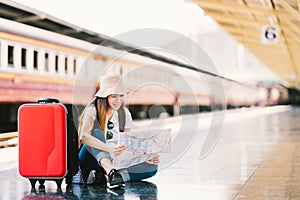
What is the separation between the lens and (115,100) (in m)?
6.89

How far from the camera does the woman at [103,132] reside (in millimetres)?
6750

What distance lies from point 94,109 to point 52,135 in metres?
0.52

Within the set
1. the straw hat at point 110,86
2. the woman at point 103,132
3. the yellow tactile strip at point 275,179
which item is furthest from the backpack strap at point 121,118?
the yellow tactile strip at point 275,179

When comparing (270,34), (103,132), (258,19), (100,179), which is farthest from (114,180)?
(258,19)

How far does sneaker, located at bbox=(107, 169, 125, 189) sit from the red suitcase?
0.51 metres

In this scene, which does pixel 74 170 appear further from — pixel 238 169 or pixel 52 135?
pixel 238 169

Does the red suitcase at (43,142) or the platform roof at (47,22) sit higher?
the platform roof at (47,22)

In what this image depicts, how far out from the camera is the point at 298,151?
10.8 m

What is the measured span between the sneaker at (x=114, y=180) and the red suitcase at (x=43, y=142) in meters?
0.51

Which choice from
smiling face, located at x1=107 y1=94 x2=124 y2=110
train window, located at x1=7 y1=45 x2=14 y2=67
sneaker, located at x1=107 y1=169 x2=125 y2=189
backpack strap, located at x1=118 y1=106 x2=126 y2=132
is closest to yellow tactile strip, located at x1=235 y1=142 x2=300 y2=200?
sneaker, located at x1=107 y1=169 x2=125 y2=189

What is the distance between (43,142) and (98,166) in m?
0.66

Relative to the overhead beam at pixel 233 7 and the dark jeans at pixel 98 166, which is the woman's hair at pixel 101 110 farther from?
the overhead beam at pixel 233 7

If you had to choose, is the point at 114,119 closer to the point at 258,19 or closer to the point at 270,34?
the point at 270,34

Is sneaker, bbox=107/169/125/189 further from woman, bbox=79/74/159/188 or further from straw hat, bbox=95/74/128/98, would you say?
straw hat, bbox=95/74/128/98
